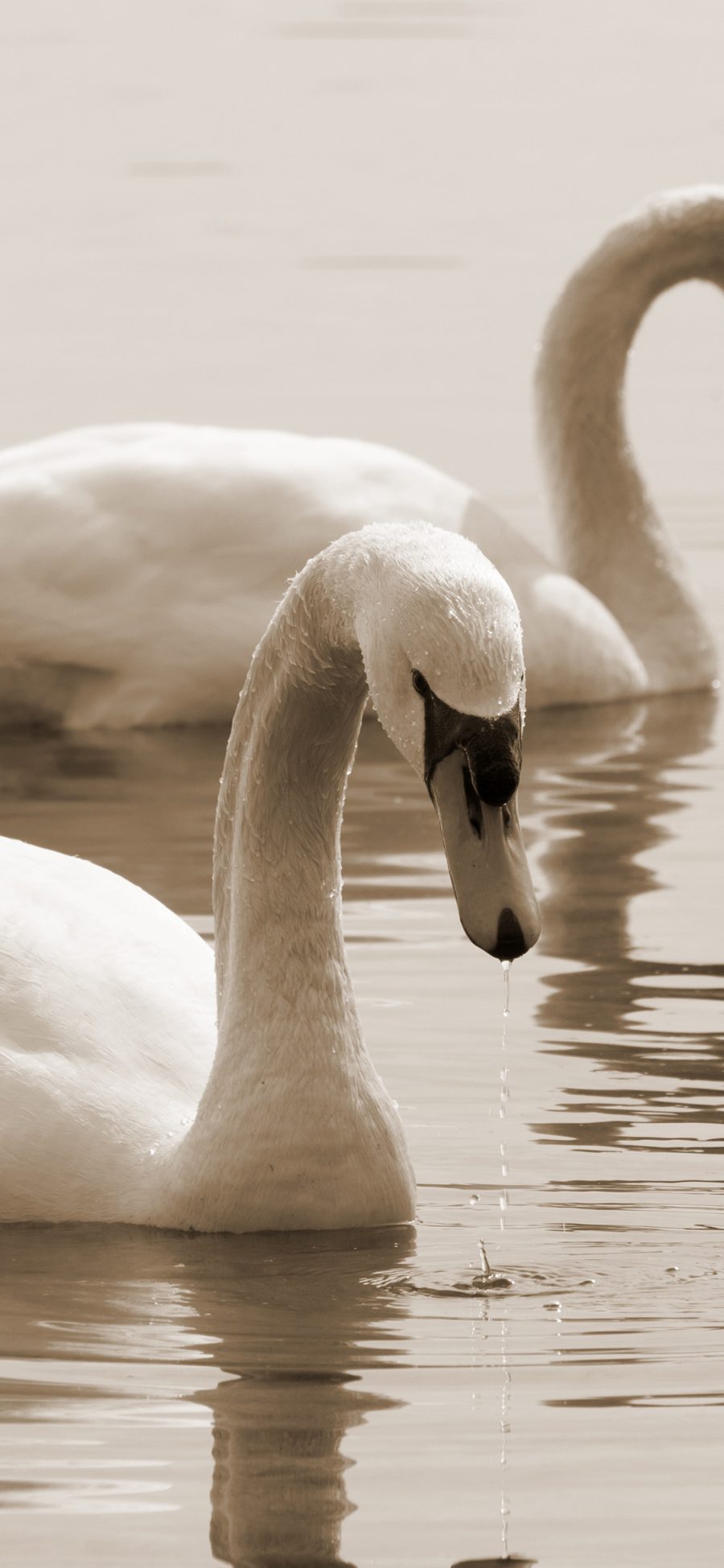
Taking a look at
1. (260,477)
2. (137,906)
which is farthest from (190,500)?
(137,906)

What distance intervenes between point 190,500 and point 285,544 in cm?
39

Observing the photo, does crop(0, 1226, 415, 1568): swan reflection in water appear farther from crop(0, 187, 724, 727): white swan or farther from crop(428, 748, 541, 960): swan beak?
crop(0, 187, 724, 727): white swan

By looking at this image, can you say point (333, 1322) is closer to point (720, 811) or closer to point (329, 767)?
point (329, 767)

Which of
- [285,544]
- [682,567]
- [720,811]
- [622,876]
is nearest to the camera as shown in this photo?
[622,876]

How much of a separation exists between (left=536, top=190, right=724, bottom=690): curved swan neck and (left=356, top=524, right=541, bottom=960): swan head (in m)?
8.16

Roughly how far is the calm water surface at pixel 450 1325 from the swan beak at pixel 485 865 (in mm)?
756

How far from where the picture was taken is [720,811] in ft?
37.3

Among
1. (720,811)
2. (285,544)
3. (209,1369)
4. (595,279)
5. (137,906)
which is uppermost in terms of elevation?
(595,279)

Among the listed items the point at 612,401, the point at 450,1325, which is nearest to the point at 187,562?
the point at 612,401

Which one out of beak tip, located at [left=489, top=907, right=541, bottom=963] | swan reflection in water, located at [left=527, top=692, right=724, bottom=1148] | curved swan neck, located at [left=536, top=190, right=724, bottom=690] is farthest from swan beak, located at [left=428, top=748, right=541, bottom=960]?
curved swan neck, located at [left=536, top=190, right=724, bottom=690]

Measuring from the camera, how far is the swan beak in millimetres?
5922

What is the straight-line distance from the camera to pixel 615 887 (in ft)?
33.4

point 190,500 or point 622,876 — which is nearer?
point 622,876

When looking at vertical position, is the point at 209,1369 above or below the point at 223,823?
below
